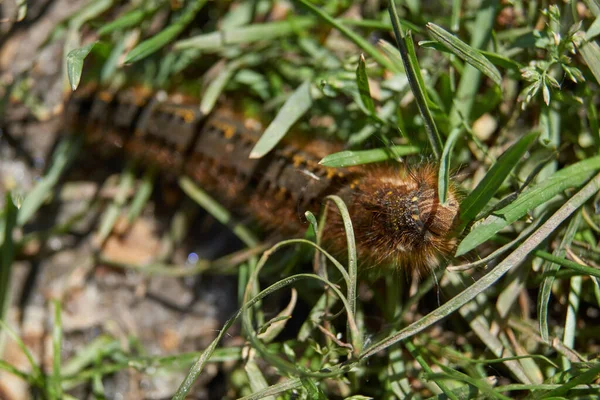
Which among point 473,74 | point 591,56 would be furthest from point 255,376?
point 591,56

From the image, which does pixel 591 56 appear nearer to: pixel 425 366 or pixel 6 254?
pixel 425 366

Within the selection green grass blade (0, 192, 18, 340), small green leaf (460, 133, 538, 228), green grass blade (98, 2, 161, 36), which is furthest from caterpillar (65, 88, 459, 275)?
green grass blade (0, 192, 18, 340)

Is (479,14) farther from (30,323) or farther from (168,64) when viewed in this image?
(30,323)

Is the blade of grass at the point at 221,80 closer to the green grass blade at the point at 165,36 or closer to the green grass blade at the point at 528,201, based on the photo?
the green grass blade at the point at 165,36

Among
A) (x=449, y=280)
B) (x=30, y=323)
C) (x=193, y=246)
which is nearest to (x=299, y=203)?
(x=449, y=280)

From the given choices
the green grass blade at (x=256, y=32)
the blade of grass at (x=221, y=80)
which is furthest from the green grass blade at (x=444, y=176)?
the blade of grass at (x=221, y=80)
